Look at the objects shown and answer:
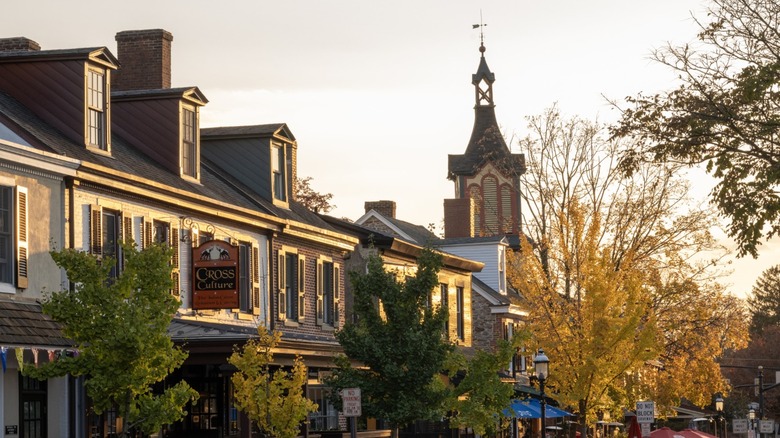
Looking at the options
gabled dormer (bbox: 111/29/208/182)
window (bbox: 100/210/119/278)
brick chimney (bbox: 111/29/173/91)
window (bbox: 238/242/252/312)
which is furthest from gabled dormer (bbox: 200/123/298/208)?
window (bbox: 100/210/119/278)

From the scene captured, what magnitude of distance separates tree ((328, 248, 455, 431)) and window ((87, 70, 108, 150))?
7.12 m

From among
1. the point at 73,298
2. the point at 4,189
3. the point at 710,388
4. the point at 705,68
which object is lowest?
the point at 710,388

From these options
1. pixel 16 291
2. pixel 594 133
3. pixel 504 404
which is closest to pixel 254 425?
pixel 504 404

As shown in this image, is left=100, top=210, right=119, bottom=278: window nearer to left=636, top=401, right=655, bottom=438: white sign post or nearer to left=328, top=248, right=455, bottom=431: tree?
left=328, top=248, right=455, bottom=431: tree

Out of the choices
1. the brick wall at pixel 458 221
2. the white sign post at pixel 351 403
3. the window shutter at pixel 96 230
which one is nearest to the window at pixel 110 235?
the window shutter at pixel 96 230

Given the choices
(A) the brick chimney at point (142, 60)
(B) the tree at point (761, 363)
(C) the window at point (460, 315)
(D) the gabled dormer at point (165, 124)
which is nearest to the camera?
(D) the gabled dormer at point (165, 124)

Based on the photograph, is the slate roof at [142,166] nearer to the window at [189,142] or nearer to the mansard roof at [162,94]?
the window at [189,142]

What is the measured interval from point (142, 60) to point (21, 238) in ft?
38.9

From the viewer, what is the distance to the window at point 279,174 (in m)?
35.8

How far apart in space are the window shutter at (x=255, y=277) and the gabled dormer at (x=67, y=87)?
5916mm

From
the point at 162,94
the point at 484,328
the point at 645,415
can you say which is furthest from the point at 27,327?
the point at 484,328

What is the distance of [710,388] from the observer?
51.0 metres

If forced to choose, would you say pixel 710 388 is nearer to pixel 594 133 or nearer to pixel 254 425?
pixel 594 133

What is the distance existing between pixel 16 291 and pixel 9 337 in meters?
1.86
